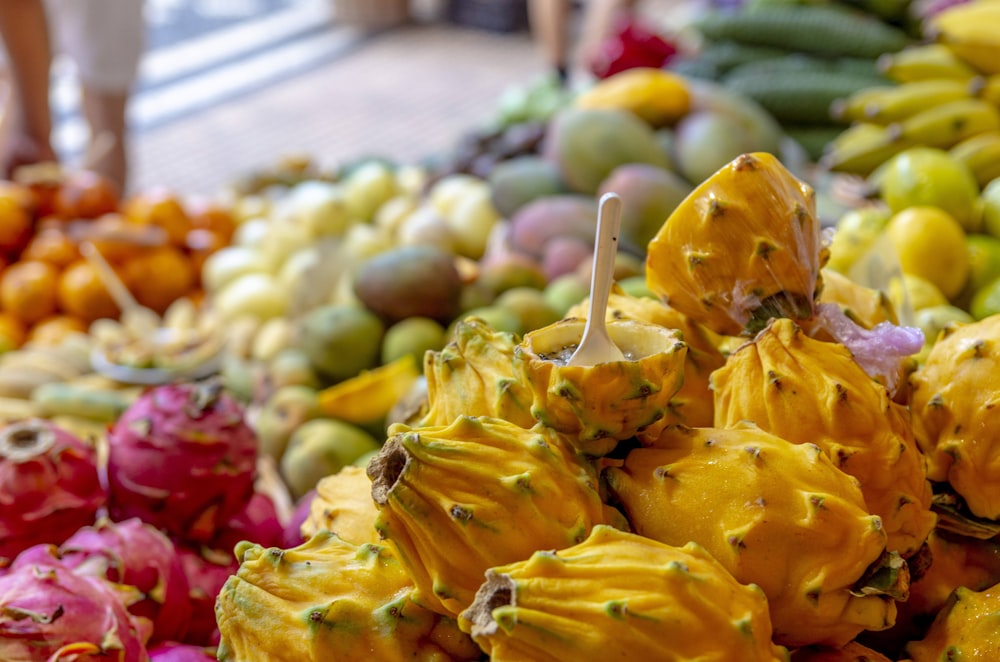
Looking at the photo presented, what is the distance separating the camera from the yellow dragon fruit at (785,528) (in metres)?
0.78

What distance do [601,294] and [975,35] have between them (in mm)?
2312

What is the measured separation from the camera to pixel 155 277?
3182 millimetres

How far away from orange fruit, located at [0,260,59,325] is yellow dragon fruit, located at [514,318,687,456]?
2.58 m

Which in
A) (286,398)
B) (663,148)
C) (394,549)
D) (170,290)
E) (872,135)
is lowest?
(170,290)

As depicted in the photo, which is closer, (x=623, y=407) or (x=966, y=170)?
(x=623, y=407)

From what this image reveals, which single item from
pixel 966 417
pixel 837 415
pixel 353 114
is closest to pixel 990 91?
pixel 966 417

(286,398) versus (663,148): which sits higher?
(663,148)

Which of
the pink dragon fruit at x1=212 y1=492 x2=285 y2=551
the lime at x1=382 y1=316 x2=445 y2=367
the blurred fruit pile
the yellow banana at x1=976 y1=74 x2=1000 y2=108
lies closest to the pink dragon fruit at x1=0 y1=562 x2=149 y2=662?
the pink dragon fruit at x1=212 y1=492 x2=285 y2=551

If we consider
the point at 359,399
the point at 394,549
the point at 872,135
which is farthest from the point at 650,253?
the point at 872,135

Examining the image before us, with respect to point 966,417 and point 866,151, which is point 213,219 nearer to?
point 866,151

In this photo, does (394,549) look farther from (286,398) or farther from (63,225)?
(63,225)

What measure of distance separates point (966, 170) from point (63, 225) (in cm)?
283

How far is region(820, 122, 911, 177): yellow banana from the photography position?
2311 millimetres

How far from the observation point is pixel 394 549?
0.81m
